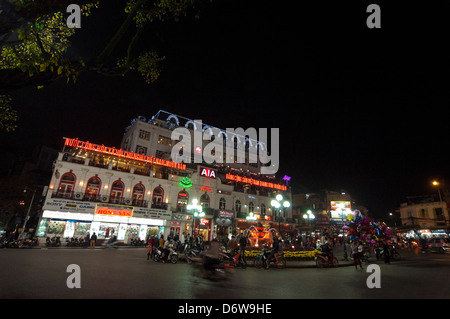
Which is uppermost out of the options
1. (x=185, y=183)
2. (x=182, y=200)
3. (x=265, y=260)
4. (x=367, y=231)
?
(x=185, y=183)

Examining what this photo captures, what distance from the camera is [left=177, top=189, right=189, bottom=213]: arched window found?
36.3m

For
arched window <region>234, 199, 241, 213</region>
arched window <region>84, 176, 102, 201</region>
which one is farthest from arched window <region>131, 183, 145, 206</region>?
arched window <region>234, 199, 241, 213</region>

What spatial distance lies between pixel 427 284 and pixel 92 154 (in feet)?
113

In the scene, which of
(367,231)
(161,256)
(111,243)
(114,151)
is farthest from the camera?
(114,151)

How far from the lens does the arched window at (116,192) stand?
31109 mm

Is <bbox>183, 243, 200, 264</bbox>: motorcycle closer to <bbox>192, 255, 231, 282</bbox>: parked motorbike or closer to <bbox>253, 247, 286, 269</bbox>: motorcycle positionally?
<bbox>253, 247, 286, 269</bbox>: motorcycle

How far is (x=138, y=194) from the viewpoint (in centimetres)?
3347

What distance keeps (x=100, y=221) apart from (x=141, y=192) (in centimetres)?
639

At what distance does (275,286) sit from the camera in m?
8.20

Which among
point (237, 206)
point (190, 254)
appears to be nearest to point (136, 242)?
point (190, 254)

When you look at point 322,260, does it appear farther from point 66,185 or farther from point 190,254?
point 66,185
